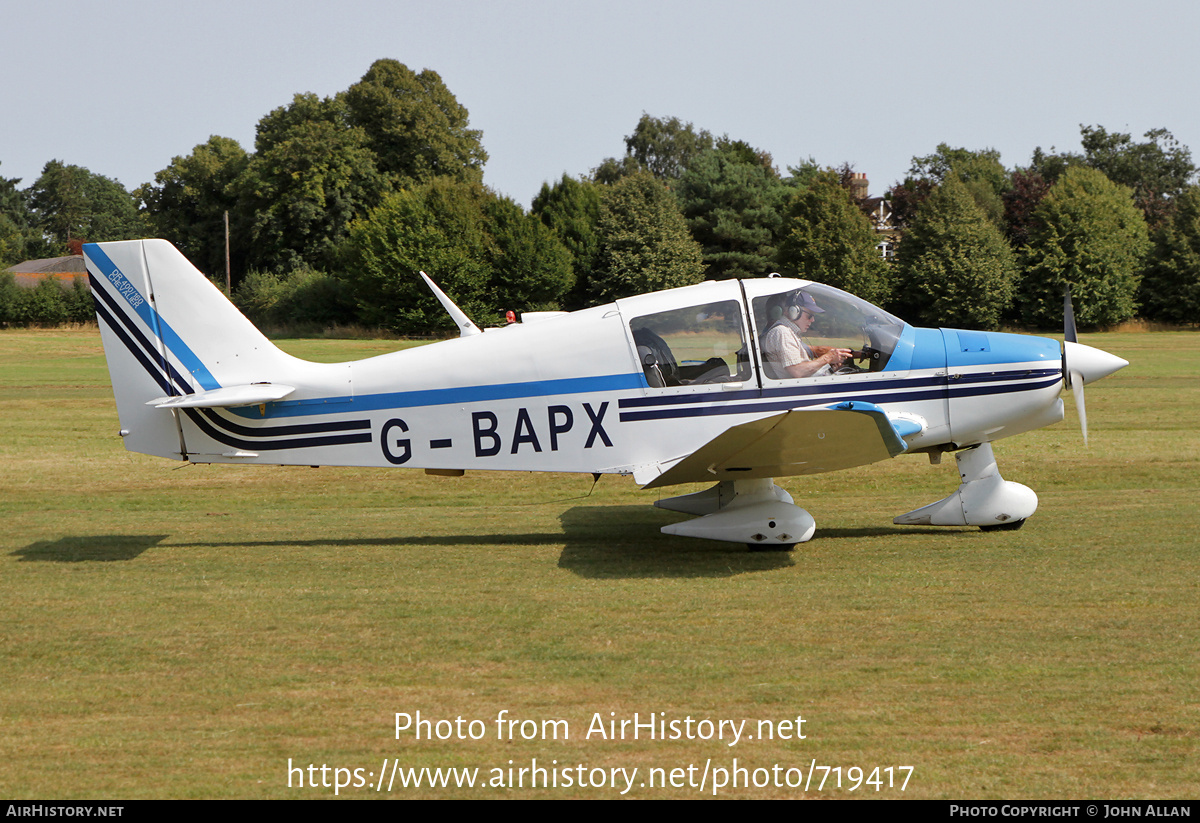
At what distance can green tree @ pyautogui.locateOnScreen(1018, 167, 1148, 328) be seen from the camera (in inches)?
2222

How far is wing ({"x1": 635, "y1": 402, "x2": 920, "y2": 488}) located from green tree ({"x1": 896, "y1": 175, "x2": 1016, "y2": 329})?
48.8 meters

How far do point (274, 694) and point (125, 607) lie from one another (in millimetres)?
2379

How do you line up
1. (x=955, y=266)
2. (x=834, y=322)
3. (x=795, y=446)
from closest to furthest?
1. (x=795, y=446)
2. (x=834, y=322)
3. (x=955, y=266)

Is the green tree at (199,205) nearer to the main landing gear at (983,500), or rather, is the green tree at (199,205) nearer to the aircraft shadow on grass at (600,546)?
the aircraft shadow on grass at (600,546)

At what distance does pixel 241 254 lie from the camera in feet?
236

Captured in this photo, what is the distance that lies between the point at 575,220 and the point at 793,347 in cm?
5567

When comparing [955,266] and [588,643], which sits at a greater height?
[955,266]

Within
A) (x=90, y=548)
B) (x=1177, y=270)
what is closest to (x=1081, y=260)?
(x=1177, y=270)

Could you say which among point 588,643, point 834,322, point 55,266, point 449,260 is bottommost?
point 588,643

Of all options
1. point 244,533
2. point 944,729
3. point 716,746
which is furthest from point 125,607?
point 944,729

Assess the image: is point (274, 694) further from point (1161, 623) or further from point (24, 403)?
point (24, 403)

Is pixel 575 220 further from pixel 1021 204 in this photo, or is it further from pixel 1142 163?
pixel 1142 163

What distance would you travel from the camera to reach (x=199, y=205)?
2926 inches

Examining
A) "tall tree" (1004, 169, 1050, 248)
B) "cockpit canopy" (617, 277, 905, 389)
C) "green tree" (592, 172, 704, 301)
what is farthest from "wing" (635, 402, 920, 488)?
"tall tree" (1004, 169, 1050, 248)
